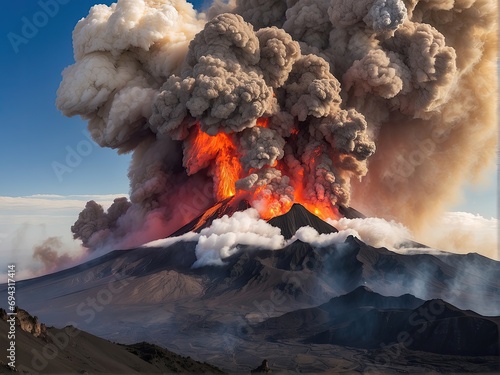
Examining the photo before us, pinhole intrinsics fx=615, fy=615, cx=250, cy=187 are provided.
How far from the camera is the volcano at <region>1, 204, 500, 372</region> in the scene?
126 feet

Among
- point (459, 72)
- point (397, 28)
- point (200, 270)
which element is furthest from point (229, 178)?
point (459, 72)

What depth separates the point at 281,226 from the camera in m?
58.4

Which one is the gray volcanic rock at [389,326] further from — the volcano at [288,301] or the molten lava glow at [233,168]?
the molten lava glow at [233,168]

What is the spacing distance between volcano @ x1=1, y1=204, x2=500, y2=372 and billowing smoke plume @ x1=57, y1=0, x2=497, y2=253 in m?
4.26

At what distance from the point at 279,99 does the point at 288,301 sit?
18.3m

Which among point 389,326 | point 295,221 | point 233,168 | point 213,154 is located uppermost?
point 213,154

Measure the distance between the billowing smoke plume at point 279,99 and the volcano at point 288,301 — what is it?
14.0 feet

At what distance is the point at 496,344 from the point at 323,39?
34.7 m

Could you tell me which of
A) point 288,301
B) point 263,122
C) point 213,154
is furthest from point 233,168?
point 288,301

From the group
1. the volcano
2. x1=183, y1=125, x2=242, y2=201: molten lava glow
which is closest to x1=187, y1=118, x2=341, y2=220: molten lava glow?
x1=183, y1=125, x2=242, y2=201: molten lava glow

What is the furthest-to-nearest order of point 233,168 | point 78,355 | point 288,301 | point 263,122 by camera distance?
point 233,168 → point 263,122 → point 288,301 → point 78,355

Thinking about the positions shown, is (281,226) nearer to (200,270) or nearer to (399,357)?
(200,270)

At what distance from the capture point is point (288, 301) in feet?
181

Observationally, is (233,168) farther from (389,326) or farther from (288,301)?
(389,326)
